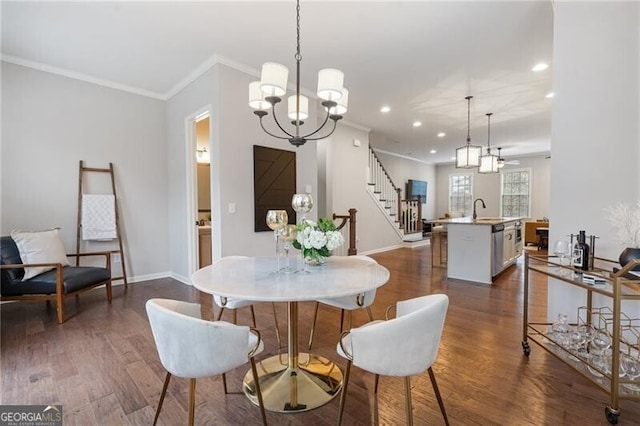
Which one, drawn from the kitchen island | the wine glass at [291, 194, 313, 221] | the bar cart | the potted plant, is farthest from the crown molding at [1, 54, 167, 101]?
the potted plant

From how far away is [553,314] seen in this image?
229 centimetres

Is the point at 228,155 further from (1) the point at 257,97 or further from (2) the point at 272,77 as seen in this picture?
(2) the point at 272,77

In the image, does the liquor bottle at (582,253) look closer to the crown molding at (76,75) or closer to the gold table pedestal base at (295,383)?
the gold table pedestal base at (295,383)

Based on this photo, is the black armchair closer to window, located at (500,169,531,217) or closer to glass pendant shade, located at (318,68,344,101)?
glass pendant shade, located at (318,68,344,101)

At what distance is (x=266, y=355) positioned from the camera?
221 cm

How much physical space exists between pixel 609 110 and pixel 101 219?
538cm

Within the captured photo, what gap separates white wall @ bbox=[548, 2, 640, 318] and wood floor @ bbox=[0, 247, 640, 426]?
0.67 metres

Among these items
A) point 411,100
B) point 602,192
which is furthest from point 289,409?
point 411,100

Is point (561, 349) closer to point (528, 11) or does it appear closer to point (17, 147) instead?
point (528, 11)

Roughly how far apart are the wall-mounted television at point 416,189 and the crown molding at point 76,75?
325 inches

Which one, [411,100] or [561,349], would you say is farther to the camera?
[411,100]

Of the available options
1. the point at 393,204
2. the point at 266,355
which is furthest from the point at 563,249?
the point at 393,204

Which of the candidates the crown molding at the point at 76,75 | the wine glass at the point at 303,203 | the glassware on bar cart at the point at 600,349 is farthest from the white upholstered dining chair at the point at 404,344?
the crown molding at the point at 76,75

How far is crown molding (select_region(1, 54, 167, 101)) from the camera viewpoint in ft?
10.8
